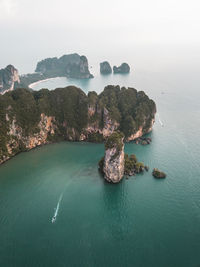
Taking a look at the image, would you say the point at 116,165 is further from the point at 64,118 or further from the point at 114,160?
the point at 64,118

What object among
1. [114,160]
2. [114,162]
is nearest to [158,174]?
[114,162]

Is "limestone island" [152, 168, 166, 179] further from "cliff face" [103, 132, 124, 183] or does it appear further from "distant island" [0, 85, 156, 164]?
"distant island" [0, 85, 156, 164]

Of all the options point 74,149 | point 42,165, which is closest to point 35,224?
point 42,165

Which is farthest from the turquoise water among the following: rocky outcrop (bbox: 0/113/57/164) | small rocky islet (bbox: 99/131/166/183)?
rocky outcrop (bbox: 0/113/57/164)

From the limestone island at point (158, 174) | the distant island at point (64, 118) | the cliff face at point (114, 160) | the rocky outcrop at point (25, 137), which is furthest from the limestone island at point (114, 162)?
the rocky outcrop at point (25, 137)

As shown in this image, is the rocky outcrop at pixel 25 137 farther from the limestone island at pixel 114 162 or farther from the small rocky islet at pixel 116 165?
the limestone island at pixel 114 162
